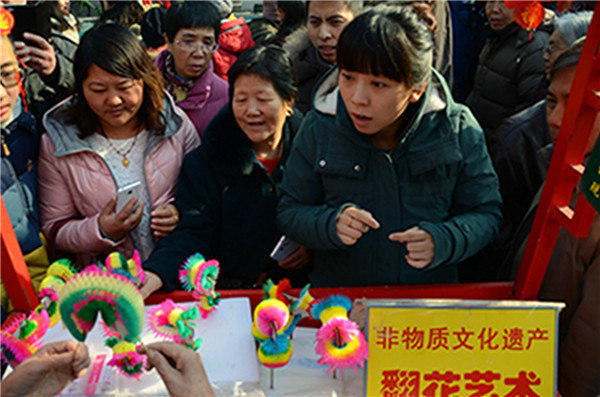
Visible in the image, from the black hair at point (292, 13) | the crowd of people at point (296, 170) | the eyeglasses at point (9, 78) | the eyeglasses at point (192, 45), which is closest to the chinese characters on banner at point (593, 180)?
the crowd of people at point (296, 170)

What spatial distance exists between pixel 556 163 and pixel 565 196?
78 mm

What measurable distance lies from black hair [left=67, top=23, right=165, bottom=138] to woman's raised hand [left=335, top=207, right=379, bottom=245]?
774mm

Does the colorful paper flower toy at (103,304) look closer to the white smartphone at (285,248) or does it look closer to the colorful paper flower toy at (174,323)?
the colorful paper flower toy at (174,323)

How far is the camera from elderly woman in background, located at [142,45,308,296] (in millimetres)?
1556

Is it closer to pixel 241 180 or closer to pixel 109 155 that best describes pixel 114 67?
pixel 109 155

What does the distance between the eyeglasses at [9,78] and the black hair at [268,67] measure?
654mm

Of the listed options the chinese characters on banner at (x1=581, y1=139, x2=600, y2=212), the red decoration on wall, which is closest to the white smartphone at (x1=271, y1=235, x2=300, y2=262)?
the chinese characters on banner at (x1=581, y1=139, x2=600, y2=212)

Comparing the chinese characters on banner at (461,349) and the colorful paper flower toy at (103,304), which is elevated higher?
the colorful paper flower toy at (103,304)

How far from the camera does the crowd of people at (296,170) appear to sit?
1.24 m

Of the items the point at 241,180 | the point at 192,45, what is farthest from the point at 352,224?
the point at 192,45

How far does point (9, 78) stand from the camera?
60.9 inches

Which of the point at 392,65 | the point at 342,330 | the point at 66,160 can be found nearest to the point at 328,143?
the point at 392,65

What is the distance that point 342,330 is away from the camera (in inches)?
41.8

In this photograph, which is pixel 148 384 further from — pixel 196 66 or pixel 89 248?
pixel 196 66
